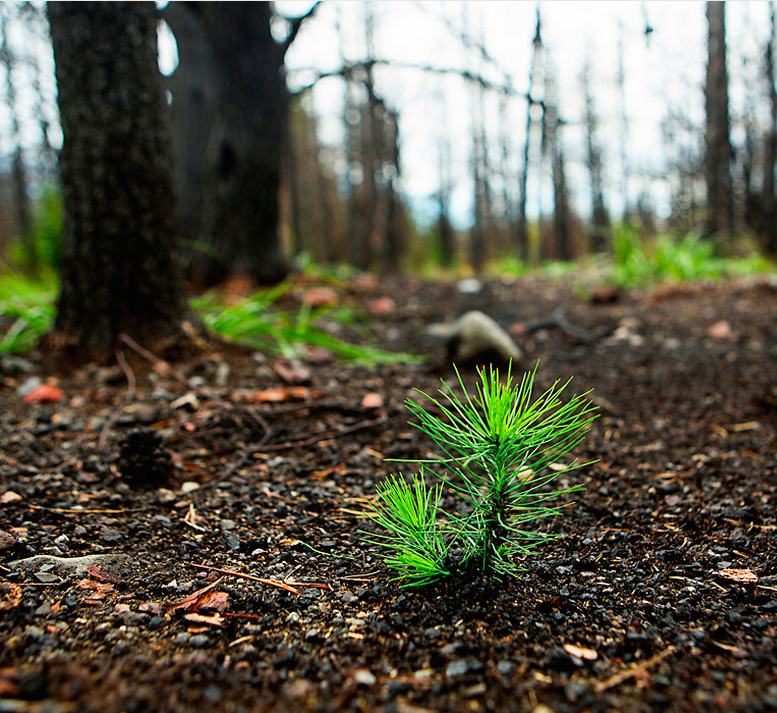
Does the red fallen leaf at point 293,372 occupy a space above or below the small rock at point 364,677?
above

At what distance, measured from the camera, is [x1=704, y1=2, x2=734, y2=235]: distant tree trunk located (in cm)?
593

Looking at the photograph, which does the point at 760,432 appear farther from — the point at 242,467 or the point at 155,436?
the point at 155,436

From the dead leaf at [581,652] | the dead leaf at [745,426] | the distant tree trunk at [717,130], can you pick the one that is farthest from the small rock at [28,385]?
the distant tree trunk at [717,130]

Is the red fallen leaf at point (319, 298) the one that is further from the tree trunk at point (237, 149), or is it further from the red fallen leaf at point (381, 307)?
the tree trunk at point (237, 149)

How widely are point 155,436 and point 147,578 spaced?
0.55 metres

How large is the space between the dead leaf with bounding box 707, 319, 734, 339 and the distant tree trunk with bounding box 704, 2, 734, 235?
374cm

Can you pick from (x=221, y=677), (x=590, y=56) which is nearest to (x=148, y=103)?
(x=221, y=677)

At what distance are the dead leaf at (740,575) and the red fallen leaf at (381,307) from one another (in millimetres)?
2888

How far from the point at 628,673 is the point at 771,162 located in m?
8.67

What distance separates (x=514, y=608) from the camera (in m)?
1.09

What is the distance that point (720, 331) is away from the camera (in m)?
3.28

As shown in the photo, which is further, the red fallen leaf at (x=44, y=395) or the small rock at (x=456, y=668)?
the red fallen leaf at (x=44, y=395)

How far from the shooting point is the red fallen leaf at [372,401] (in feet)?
7.41

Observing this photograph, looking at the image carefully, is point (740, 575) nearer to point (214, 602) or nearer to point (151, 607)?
point (214, 602)
